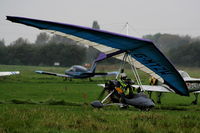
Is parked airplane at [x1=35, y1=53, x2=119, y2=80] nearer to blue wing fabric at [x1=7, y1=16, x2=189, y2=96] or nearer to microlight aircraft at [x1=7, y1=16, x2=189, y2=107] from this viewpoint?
microlight aircraft at [x1=7, y1=16, x2=189, y2=107]

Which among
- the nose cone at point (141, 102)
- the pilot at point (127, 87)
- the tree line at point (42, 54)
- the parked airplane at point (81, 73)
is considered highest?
the tree line at point (42, 54)

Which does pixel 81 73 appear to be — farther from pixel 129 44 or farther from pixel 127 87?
pixel 129 44

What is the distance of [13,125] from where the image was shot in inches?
269

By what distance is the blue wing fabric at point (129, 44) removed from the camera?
10.1m

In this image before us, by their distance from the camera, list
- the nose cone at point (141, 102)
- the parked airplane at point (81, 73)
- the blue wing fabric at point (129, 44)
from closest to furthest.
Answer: the blue wing fabric at point (129, 44) < the nose cone at point (141, 102) < the parked airplane at point (81, 73)

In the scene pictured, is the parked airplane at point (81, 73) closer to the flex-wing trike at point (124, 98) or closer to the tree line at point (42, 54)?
the tree line at point (42, 54)

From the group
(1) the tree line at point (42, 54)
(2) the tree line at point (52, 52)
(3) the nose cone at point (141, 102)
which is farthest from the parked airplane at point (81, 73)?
(3) the nose cone at point (141, 102)

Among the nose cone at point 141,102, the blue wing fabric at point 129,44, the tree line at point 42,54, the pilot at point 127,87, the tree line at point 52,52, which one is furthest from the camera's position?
the tree line at point 42,54

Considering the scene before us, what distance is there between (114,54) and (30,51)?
6080cm

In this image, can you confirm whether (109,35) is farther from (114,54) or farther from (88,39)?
(114,54)

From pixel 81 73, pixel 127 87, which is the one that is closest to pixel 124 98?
pixel 127 87

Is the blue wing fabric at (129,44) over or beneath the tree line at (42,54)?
beneath

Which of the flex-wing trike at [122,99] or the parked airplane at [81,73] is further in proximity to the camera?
the parked airplane at [81,73]

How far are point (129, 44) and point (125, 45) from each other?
0.21m
